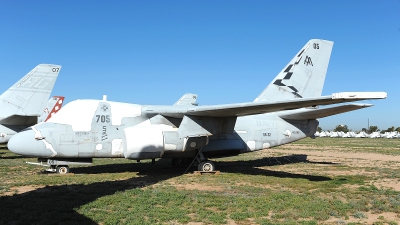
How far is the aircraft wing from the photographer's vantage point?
9.21 meters

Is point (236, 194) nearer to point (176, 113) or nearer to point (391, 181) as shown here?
point (176, 113)

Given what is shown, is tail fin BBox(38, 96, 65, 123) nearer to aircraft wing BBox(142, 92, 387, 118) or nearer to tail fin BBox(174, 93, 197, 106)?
tail fin BBox(174, 93, 197, 106)

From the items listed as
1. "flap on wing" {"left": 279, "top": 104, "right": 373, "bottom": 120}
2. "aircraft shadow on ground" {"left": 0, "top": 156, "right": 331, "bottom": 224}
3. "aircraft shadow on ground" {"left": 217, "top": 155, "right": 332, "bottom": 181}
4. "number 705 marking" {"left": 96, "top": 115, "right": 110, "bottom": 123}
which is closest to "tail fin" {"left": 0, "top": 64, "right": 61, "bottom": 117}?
"number 705 marking" {"left": 96, "top": 115, "right": 110, "bottom": 123}

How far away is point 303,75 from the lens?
1811cm

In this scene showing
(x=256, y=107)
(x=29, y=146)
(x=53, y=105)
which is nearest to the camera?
(x=256, y=107)

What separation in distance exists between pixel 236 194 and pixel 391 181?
6.94 m

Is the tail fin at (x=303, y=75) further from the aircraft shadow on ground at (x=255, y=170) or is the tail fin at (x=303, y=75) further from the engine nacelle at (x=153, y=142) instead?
the engine nacelle at (x=153, y=142)

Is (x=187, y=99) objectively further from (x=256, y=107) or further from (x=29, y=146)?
(x=256, y=107)

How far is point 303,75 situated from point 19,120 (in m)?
18.1

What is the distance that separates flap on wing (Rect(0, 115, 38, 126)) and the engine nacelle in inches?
487

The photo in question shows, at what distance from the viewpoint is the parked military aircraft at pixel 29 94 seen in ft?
75.4

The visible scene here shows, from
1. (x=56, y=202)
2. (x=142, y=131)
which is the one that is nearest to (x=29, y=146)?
(x=142, y=131)

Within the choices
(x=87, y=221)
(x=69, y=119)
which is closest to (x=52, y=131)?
(x=69, y=119)

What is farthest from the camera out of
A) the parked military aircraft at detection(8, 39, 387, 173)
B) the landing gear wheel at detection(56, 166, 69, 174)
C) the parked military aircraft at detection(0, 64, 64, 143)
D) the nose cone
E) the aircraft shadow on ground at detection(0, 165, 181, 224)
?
the parked military aircraft at detection(0, 64, 64, 143)
